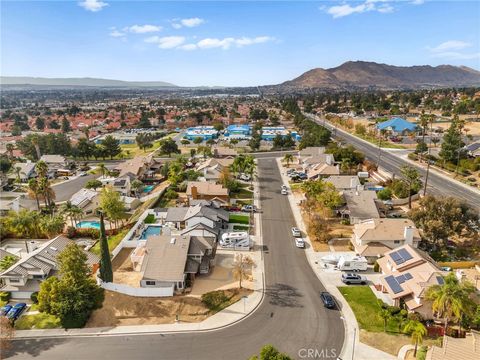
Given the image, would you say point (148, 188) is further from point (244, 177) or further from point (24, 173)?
point (24, 173)

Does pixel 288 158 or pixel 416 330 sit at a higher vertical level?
pixel 288 158

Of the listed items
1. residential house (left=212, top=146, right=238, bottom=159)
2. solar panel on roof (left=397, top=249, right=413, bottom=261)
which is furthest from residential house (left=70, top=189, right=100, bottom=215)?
solar panel on roof (left=397, top=249, right=413, bottom=261)

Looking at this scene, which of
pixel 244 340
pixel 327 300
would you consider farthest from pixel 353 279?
pixel 244 340

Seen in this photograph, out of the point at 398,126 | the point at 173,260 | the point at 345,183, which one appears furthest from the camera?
the point at 398,126

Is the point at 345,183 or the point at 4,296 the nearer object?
the point at 4,296

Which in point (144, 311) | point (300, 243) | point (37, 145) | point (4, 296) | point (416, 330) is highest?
point (37, 145)

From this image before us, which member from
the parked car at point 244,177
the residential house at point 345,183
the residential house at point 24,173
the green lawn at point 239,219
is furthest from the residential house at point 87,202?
the residential house at point 345,183

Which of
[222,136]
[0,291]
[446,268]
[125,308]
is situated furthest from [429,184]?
[222,136]

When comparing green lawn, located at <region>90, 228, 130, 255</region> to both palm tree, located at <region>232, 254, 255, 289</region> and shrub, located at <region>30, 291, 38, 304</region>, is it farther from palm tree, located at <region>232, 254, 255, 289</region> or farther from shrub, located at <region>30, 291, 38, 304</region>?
palm tree, located at <region>232, 254, 255, 289</region>
